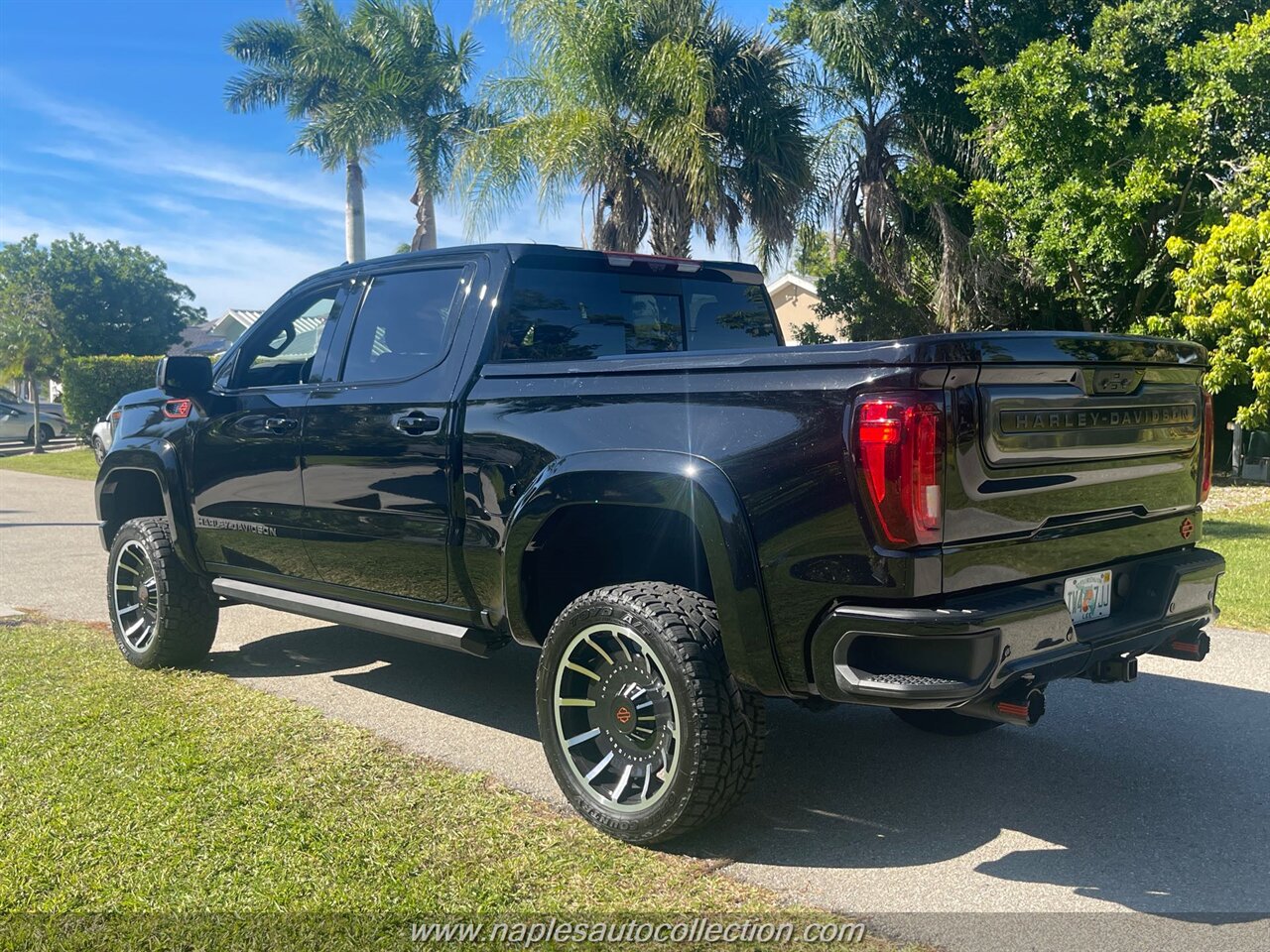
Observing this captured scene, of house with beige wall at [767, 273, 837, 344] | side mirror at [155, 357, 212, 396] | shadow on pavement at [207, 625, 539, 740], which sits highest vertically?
house with beige wall at [767, 273, 837, 344]

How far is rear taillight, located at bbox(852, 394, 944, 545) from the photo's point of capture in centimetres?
301

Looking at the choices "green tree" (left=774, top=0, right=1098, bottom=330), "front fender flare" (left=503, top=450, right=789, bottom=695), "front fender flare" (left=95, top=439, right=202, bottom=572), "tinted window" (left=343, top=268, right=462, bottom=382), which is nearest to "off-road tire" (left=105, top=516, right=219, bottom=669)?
"front fender flare" (left=95, top=439, right=202, bottom=572)

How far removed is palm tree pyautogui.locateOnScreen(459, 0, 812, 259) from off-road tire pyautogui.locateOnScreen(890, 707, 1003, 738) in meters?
11.3

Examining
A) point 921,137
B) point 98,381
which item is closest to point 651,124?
point 921,137

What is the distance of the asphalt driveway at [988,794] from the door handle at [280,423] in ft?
4.38

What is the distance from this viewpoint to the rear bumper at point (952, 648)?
9.94 feet

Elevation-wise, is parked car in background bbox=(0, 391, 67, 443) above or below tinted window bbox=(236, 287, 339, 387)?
below

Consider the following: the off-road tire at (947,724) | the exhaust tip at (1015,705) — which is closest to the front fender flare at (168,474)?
the off-road tire at (947,724)

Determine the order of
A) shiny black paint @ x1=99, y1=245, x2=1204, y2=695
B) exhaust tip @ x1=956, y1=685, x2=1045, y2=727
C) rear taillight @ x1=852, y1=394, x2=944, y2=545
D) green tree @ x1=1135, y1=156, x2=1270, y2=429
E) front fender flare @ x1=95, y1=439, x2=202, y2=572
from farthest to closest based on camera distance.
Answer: green tree @ x1=1135, y1=156, x2=1270, y2=429, front fender flare @ x1=95, y1=439, x2=202, y2=572, exhaust tip @ x1=956, y1=685, x2=1045, y2=727, shiny black paint @ x1=99, y1=245, x2=1204, y2=695, rear taillight @ x1=852, y1=394, x2=944, y2=545

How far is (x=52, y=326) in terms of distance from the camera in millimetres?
40062

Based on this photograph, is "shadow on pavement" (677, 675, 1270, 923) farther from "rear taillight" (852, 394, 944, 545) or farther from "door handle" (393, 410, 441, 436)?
"door handle" (393, 410, 441, 436)

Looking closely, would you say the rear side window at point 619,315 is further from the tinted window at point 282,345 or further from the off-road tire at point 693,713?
the tinted window at point 282,345

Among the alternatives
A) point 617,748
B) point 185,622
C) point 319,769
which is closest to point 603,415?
point 617,748

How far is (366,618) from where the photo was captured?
4664 mm
